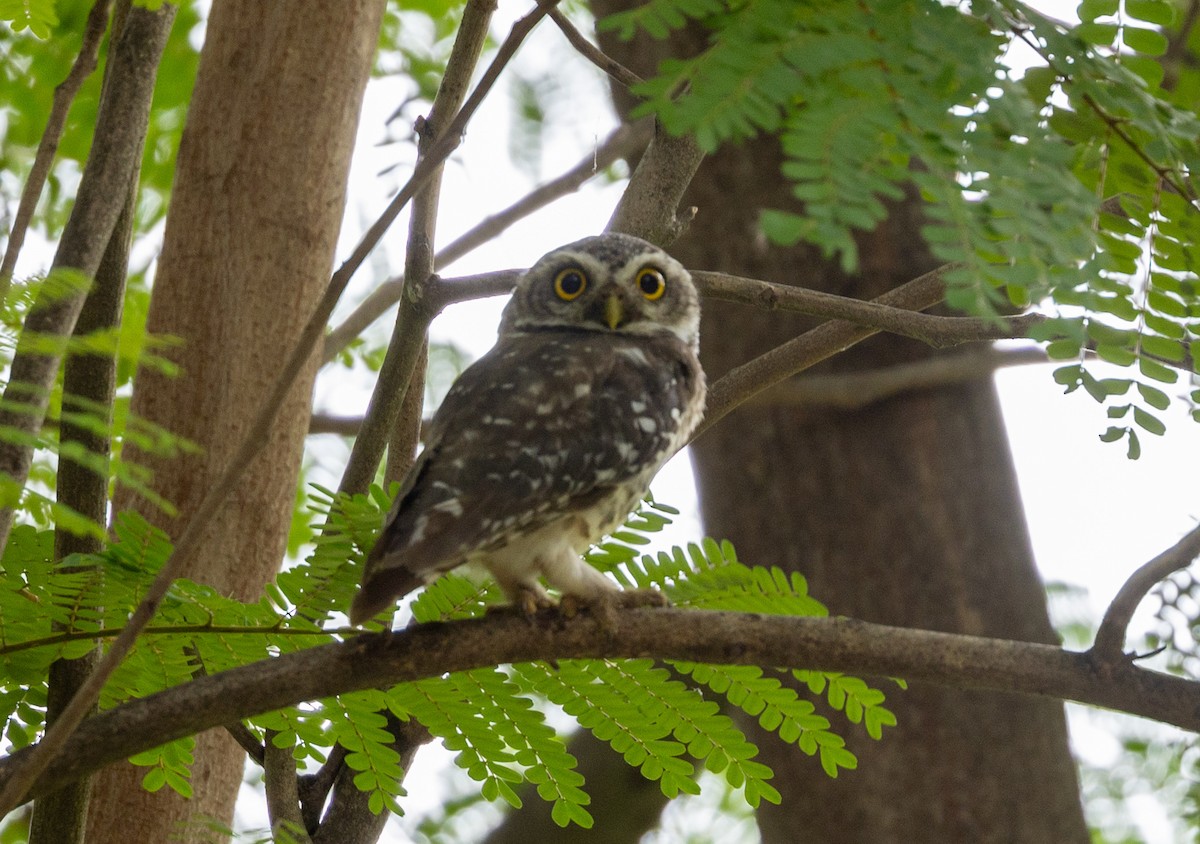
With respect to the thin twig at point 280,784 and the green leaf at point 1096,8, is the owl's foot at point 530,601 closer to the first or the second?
the thin twig at point 280,784

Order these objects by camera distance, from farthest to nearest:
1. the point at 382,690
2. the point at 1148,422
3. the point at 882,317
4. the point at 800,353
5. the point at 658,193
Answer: the point at 658,193 → the point at 800,353 → the point at 882,317 → the point at 382,690 → the point at 1148,422

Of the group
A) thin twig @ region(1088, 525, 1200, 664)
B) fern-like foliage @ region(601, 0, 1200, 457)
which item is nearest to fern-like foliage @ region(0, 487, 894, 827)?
thin twig @ region(1088, 525, 1200, 664)

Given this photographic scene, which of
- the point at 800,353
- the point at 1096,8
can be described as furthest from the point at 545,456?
the point at 1096,8

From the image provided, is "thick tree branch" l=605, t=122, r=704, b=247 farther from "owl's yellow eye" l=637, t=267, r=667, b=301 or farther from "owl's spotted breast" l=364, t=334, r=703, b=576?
"owl's spotted breast" l=364, t=334, r=703, b=576

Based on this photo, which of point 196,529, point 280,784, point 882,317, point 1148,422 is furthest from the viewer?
point 882,317

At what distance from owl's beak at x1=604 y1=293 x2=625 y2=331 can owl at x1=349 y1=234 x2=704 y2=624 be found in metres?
0.03

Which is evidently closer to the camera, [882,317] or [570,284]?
[882,317]

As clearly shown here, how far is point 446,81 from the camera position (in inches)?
110

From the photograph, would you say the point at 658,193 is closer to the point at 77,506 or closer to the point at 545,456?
the point at 545,456

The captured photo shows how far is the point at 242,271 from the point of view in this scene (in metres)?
3.38

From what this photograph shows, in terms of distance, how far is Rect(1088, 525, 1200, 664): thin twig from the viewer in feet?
7.23

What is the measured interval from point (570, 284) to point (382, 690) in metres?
1.38

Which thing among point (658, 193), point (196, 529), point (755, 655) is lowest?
point (755, 655)

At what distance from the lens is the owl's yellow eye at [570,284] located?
3.44 meters
